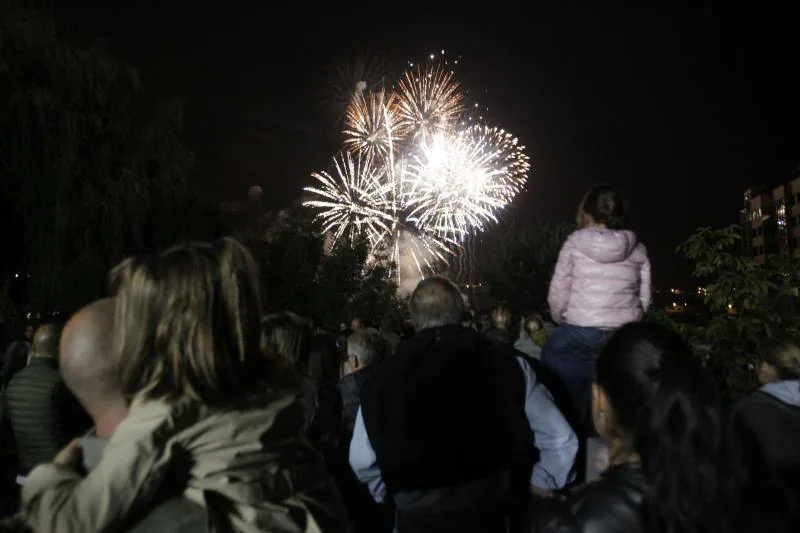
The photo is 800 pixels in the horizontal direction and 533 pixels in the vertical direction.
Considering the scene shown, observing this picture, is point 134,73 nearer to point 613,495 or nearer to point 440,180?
point 440,180

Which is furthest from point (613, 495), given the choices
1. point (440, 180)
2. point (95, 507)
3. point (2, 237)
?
point (440, 180)

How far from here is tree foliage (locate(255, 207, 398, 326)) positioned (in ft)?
84.1

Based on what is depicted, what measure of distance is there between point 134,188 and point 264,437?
18554 mm

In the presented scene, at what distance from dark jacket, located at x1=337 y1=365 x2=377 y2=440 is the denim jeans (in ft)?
4.83

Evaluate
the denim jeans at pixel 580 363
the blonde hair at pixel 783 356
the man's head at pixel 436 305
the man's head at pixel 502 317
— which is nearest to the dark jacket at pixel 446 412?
the man's head at pixel 436 305

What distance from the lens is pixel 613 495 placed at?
225 cm

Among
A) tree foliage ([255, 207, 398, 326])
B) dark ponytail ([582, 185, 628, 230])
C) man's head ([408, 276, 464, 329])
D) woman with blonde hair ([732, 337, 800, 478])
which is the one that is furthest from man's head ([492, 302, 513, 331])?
tree foliage ([255, 207, 398, 326])

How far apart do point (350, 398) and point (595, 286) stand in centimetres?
203

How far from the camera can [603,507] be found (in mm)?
2223

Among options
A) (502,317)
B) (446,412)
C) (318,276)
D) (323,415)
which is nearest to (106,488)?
(446,412)

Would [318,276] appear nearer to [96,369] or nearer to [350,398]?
[350,398]

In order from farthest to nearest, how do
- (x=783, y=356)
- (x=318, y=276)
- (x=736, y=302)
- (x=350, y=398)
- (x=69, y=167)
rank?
(x=318, y=276) → (x=69, y=167) → (x=736, y=302) → (x=350, y=398) → (x=783, y=356)

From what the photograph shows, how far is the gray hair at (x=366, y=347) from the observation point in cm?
623

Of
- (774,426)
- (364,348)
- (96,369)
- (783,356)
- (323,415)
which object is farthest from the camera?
(364,348)
